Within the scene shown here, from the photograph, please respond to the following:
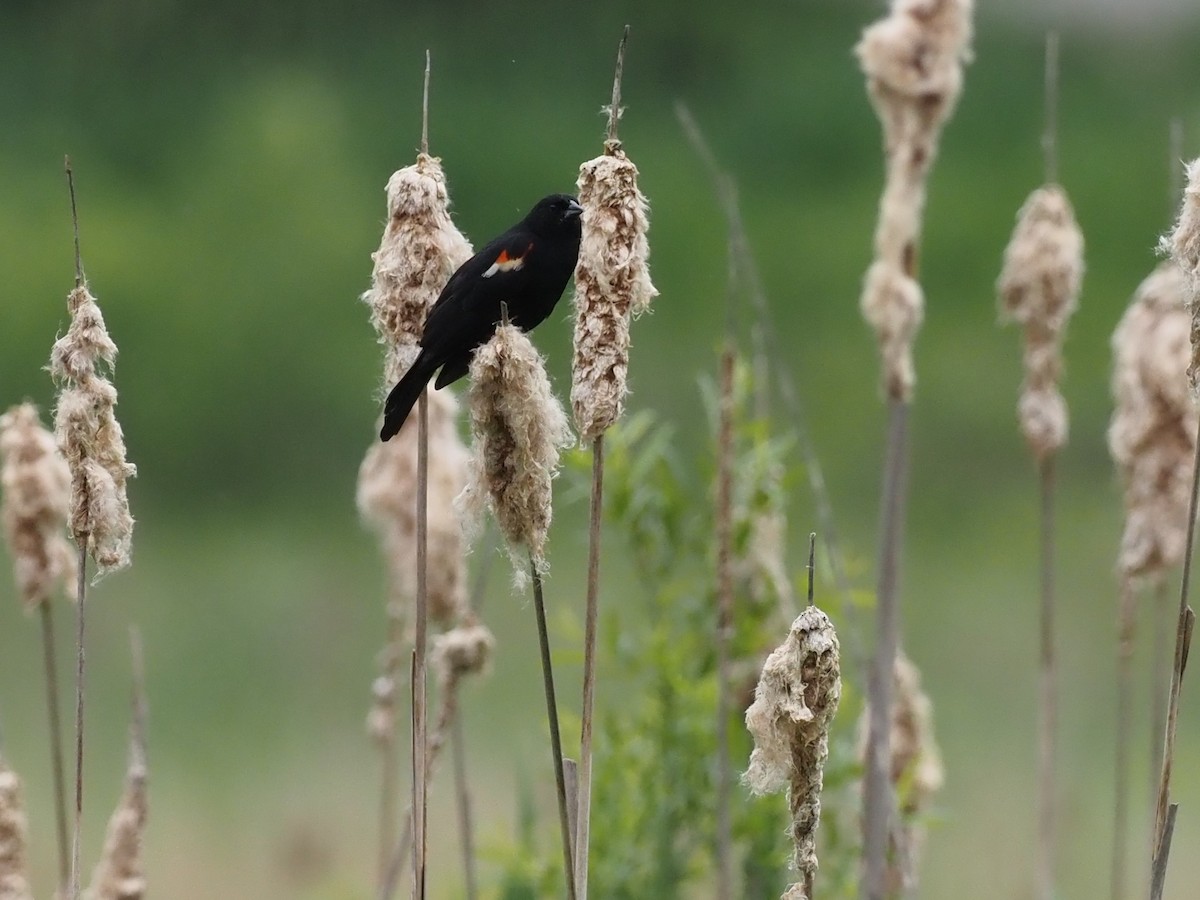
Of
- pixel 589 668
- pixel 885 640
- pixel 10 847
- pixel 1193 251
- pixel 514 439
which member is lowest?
pixel 10 847

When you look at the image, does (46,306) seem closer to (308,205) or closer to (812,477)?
(308,205)

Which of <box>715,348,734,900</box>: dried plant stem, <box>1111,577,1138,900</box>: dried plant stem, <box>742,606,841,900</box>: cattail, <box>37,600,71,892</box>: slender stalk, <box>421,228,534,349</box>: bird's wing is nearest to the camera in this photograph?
<box>742,606,841,900</box>: cattail

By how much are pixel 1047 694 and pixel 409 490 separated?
1.11 m

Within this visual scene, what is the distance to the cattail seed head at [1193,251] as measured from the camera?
1326 millimetres

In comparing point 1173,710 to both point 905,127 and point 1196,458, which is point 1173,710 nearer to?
point 1196,458

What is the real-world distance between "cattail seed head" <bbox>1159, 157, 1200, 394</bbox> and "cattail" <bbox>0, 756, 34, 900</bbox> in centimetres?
143

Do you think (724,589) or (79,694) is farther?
(724,589)

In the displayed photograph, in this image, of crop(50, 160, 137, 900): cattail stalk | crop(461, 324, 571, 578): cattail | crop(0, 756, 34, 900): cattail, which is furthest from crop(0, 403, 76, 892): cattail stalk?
crop(461, 324, 571, 578): cattail

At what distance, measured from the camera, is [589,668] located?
4.70 feet

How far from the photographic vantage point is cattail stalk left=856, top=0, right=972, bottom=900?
1928mm

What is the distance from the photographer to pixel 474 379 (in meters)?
1.49

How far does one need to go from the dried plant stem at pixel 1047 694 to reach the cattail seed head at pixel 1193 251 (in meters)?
0.98

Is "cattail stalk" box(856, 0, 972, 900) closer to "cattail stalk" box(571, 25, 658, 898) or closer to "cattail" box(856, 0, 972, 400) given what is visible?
"cattail" box(856, 0, 972, 400)

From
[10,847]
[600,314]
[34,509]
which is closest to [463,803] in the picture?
[10,847]
